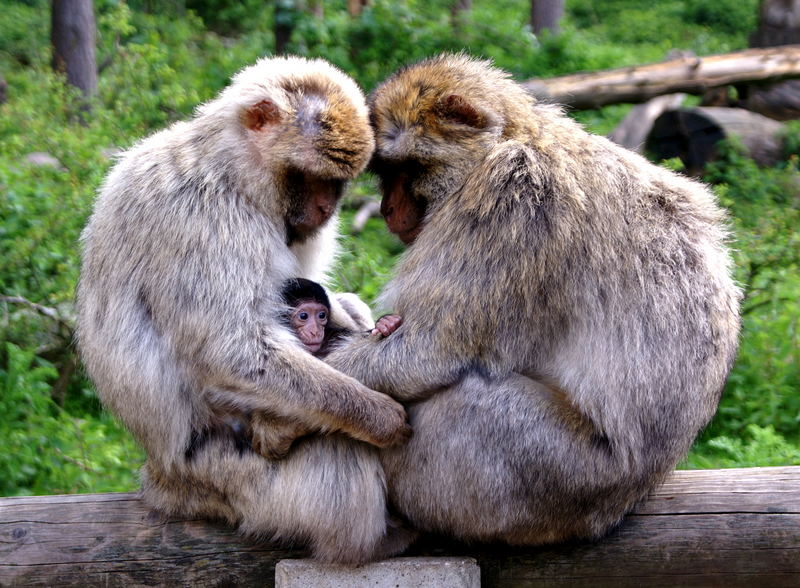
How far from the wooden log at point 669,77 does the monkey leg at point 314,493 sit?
6611 mm

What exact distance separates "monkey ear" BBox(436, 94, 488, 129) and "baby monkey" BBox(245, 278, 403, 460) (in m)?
0.75

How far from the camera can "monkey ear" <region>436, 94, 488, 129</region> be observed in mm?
3646

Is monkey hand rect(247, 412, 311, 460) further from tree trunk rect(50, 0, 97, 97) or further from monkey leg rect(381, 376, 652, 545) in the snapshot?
tree trunk rect(50, 0, 97, 97)

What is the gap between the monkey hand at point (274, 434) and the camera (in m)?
3.39

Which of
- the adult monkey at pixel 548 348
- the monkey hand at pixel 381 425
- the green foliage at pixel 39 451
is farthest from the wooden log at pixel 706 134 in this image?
the monkey hand at pixel 381 425

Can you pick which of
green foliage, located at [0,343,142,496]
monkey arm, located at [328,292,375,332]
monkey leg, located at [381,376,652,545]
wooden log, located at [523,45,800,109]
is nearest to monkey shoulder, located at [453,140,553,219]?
monkey leg, located at [381,376,652,545]

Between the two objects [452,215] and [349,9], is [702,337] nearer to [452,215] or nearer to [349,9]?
[452,215]

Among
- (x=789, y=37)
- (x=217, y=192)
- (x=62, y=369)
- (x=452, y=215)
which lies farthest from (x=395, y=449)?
(x=789, y=37)

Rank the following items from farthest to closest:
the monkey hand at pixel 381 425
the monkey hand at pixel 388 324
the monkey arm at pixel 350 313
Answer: the monkey arm at pixel 350 313, the monkey hand at pixel 388 324, the monkey hand at pixel 381 425

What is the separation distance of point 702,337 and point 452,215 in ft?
3.12

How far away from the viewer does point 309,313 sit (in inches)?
153

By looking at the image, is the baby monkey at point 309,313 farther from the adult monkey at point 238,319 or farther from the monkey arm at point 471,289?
the monkey arm at point 471,289

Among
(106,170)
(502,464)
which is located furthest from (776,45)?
(502,464)

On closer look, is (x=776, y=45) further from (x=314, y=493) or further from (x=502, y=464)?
(x=314, y=493)
